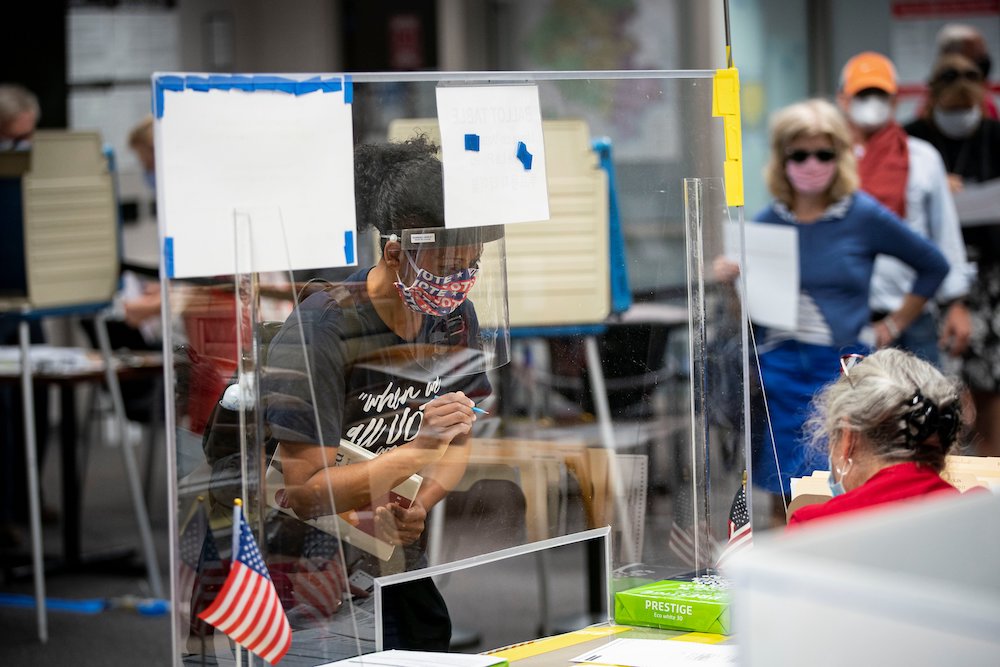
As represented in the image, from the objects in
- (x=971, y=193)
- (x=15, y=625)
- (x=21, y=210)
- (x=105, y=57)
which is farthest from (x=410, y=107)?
(x=105, y=57)

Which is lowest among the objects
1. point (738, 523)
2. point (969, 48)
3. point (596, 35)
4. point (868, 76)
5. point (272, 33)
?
point (738, 523)

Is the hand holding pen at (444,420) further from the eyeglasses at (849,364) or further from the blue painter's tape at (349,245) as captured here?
the eyeglasses at (849,364)

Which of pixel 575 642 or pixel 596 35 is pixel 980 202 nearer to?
pixel 596 35

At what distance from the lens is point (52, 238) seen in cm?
370

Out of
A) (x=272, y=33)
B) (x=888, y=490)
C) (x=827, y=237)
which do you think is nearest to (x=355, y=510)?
(x=888, y=490)

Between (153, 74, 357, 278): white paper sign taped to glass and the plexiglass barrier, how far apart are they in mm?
11

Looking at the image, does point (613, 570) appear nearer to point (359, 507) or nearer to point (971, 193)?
point (359, 507)

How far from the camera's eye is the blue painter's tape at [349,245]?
1708mm

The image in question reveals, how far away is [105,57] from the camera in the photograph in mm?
7789

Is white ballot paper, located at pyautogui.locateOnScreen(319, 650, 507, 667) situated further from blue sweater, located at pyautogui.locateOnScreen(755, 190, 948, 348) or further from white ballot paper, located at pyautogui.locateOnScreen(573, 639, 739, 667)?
blue sweater, located at pyautogui.locateOnScreen(755, 190, 948, 348)

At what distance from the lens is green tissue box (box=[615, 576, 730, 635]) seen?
6.02 ft

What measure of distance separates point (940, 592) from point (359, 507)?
3.39ft

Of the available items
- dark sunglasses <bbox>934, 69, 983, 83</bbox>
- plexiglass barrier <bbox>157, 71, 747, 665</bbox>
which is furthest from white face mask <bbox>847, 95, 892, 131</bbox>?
plexiglass barrier <bbox>157, 71, 747, 665</bbox>

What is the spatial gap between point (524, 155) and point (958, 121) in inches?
138
